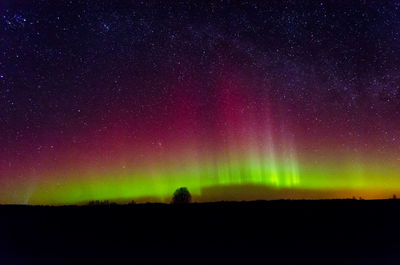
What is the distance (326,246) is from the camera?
33.3 ft

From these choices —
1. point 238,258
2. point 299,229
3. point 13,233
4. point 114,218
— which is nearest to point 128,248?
point 114,218

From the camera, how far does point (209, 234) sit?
10.9 m

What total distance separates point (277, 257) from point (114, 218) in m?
5.55

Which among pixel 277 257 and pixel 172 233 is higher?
pixel 172 233

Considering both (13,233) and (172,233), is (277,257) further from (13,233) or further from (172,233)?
(13,233)

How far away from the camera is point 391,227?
1084 centimetres

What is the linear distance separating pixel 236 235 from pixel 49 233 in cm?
608

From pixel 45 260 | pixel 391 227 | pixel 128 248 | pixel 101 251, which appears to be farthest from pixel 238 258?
pixel 45 260

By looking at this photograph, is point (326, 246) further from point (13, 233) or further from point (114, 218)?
point (13, 233)

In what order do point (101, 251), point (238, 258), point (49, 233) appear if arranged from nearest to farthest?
point (238, 258) → point (101, 251) → point (49, 233)

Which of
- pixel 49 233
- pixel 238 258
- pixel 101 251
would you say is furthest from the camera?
pixel 49 233

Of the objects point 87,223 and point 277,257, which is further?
point 87,223

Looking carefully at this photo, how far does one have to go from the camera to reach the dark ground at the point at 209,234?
394 inches

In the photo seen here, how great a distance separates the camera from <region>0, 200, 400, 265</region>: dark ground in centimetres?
1000
